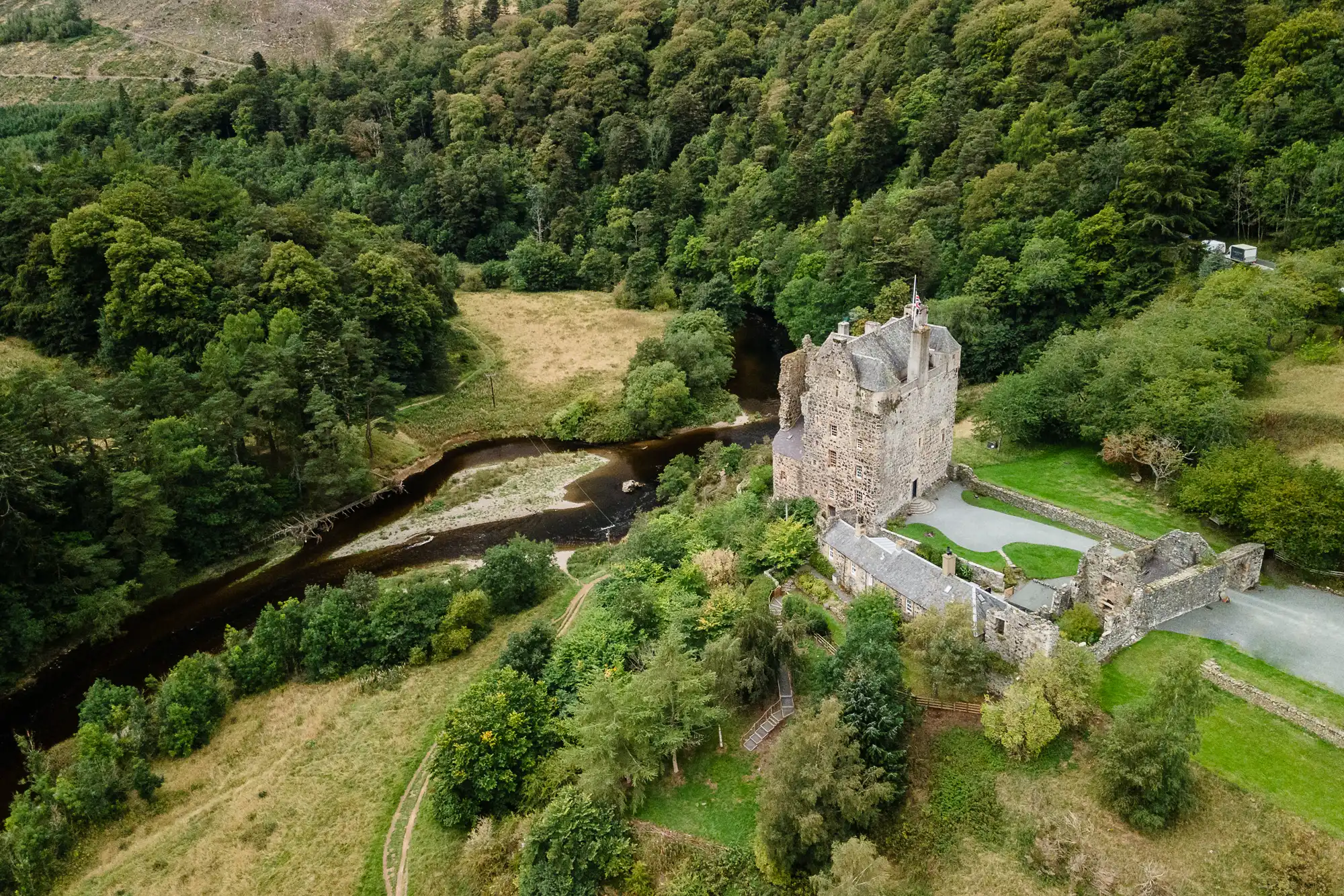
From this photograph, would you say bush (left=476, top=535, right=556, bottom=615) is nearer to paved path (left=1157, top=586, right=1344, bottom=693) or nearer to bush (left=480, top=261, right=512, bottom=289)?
paved path (left=1157, top=586, right=1344, bottom=693)

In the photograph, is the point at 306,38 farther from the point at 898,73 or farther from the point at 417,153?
the point at 898,73

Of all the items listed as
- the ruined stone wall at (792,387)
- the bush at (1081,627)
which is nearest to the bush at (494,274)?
the ruined stone wall at (792,387)

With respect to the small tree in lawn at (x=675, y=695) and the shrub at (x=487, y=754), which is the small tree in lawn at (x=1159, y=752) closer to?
the small tree in lawn at (x=675, y=695)

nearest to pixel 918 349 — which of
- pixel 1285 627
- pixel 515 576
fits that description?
pixel 1285 627

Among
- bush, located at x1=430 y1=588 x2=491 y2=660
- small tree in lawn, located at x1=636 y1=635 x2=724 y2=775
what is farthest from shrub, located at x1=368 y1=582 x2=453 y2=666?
small tree in lawn, located at x1=636 y1=635 x2=724 y2=775

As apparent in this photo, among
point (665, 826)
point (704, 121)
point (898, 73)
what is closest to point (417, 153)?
point (704, 121)

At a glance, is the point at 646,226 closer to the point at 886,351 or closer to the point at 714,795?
the point at 886,351

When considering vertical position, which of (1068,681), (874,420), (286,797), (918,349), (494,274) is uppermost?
(918,349)
